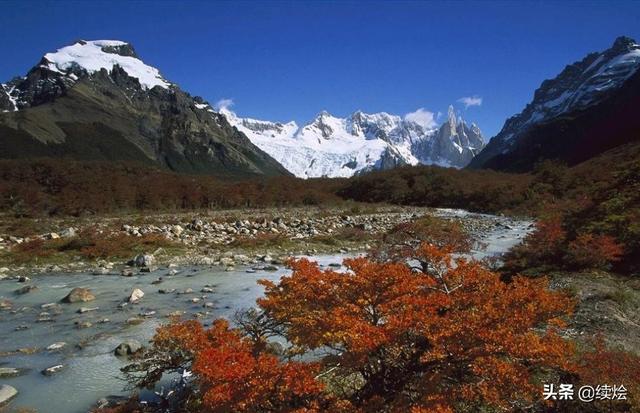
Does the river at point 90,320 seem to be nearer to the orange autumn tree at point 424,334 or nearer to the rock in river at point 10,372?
the rock in river at point 10,372

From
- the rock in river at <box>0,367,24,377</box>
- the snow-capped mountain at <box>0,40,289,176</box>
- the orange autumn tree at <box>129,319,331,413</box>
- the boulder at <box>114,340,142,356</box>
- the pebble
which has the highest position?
the snow-capped mountain at <box>0,40,289,176</box>

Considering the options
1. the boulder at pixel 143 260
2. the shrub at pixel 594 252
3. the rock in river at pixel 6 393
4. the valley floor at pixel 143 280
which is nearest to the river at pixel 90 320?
the valley floor at pixel 143 280

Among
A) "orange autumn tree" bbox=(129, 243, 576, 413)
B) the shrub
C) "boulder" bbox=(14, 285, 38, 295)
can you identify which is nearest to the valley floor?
"boulder" bbox=(14, 285, 38, 295)

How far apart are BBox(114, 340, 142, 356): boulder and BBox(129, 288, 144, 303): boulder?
4991mm

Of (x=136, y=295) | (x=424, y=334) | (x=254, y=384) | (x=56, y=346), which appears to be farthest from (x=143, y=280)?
(x=424, y=334)

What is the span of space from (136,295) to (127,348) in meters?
5.70

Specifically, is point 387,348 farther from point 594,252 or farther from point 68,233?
point 68,233

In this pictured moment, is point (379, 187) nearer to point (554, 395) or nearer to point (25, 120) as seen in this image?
point (554, 395)

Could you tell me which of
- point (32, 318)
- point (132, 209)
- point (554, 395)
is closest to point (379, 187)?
point (132, 209)

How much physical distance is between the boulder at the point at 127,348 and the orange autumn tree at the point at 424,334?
5.68m

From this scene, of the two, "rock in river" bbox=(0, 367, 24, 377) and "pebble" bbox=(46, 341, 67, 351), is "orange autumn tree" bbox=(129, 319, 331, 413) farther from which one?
"pebble" bbox=(46, 341, 67, 351)

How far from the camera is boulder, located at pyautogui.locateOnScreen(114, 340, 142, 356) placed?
37.0ft

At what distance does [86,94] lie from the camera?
7254 inches

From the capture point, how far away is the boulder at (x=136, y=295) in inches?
643
